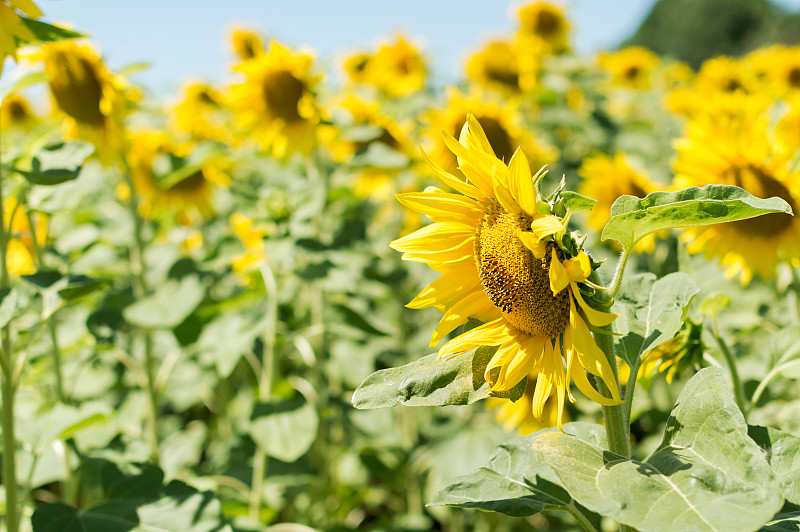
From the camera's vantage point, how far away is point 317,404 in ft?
7.32

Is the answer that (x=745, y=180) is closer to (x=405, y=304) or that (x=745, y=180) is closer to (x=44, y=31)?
(x=405, y=304)

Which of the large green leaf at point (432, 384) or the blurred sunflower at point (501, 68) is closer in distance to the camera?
the large green leaf at point (432, 384)

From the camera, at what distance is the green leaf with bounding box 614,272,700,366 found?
2.99 feet

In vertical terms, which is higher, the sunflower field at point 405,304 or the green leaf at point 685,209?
the green leaf at point 685,209

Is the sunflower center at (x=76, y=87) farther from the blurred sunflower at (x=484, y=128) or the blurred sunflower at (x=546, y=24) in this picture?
the blurred sunflower at (x=546, y=24)

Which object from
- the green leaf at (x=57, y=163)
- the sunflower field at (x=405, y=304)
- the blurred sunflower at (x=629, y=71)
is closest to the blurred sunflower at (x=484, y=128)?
the sunflower field at (x=405, y=304)

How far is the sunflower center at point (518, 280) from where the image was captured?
35.1 inches

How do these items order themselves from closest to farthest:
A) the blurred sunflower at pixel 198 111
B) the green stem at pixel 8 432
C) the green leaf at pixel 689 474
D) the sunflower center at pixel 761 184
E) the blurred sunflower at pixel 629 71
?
1. the green leaf at pixel 689 474
2. the green stem at pixel 8 432
3. the sunflower center at pixel 761 184
4. the blurred sunflower at pixel 198 111
5. the blurred sunflower at pixel 629 71

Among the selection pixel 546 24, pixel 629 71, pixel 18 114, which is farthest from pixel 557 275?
pixel 629 71

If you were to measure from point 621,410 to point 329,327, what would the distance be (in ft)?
5.26

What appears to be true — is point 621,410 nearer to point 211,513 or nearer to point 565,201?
point 565,201

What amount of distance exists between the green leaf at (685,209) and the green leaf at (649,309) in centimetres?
16

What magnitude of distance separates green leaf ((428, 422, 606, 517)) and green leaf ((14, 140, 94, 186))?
3.54 feet

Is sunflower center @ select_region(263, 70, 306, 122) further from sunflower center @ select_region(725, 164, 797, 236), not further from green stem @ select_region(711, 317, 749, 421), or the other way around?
green stem @ select_region(711, 317, 749, 421)
